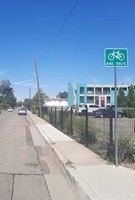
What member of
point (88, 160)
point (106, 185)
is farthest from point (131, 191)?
point (88, 160)

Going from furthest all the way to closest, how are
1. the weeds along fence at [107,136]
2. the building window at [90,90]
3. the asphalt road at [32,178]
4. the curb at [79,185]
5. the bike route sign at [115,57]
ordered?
the building window at [90,90], the weeds along fence at [107,136], the bike route sign at [115,57], the asphalt road at [32,178], the curb at [79,185]

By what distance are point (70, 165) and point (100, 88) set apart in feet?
366

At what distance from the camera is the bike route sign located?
9.84 m

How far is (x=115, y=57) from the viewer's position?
32.4ft

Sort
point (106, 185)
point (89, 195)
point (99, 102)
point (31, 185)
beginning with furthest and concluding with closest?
point (99, 102), point (31, 185), point (106, 185), point (89, 195)

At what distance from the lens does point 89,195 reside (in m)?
6.73

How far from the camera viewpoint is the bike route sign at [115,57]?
9.84 metres

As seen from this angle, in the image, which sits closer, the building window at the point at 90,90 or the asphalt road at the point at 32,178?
the asphalt road at the point at 32,178

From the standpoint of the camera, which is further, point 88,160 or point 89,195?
point 88,160

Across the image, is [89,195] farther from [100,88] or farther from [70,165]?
[100,88]

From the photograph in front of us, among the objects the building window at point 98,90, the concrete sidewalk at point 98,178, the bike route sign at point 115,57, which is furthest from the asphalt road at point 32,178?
the building window at point 98,90

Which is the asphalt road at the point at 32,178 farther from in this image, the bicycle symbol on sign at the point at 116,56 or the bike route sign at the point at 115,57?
the bicycle symbol on sign at the point at 116,56

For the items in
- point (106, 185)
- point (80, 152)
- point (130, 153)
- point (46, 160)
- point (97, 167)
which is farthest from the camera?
point (80, 152)

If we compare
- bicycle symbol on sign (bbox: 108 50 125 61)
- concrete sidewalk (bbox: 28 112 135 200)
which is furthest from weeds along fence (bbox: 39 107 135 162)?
bicycle symbol on sign (bbox: 108 50 125 61)
